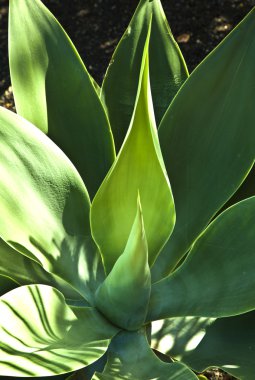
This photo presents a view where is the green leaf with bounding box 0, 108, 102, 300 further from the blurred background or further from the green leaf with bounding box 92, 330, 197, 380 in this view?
the blurred background

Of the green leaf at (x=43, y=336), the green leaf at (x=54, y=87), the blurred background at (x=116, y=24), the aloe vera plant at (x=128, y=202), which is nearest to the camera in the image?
the green leaf at (x=43, y=336)

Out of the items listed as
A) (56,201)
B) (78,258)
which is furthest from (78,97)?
(78,258)

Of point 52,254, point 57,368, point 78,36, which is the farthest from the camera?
point 78,36

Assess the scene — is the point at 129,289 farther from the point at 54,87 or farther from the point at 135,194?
the point at 54,87

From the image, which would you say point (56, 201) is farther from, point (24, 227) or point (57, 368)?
point (57, 368)

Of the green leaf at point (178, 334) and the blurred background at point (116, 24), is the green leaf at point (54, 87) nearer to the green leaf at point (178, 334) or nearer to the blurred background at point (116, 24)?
the green leaf at point (178, 334)

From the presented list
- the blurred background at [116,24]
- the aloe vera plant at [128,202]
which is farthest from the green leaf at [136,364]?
the blurred background at [116,24]
